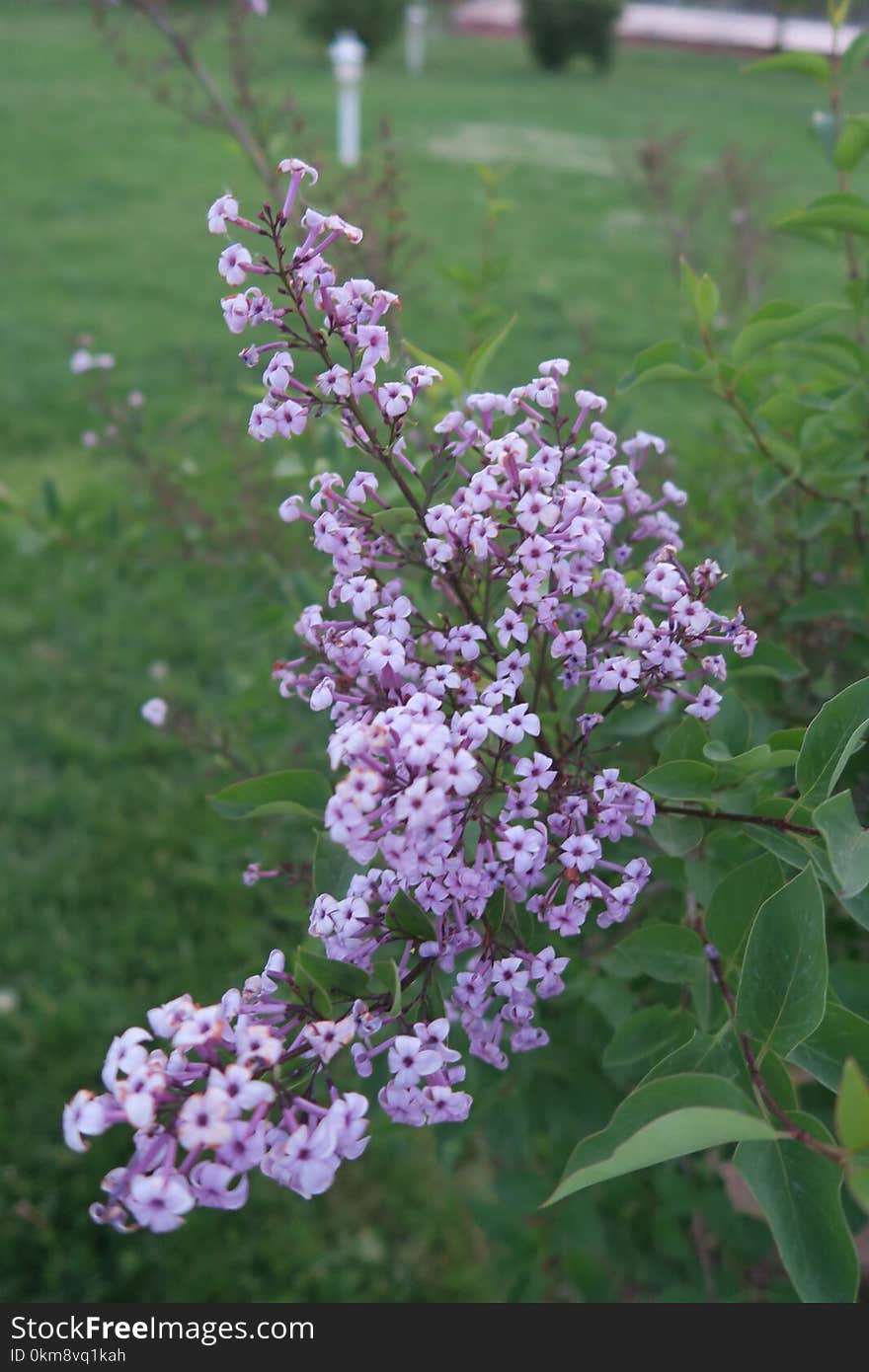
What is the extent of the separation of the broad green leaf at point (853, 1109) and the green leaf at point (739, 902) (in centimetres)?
27

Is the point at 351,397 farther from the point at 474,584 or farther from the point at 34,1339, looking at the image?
the point at 34,1339

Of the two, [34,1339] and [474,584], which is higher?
[474,584]

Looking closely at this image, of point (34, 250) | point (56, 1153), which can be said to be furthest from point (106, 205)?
point (56, 1153)

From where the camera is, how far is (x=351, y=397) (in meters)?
1.08

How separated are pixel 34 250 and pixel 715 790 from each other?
336 inches

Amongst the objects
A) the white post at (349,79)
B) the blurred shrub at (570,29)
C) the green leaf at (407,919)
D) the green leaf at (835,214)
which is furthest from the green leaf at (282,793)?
the blurred shrub at (570,29)

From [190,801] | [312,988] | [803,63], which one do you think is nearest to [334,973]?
[312,988]

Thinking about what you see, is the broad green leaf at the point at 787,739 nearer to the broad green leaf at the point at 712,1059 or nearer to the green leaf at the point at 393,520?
the broad green leaf at the point at 712,1059

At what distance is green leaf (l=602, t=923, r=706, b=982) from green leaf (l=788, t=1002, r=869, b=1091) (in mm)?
186

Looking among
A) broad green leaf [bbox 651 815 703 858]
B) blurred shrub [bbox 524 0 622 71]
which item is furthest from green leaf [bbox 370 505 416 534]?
blurred shrub [bbox 524 0 622 71]

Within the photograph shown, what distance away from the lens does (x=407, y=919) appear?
1.02 meters

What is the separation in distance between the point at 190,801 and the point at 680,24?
3146 cm

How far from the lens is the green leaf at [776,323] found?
1377 mm

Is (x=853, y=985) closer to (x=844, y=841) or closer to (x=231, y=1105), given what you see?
(x=844, y=841)
